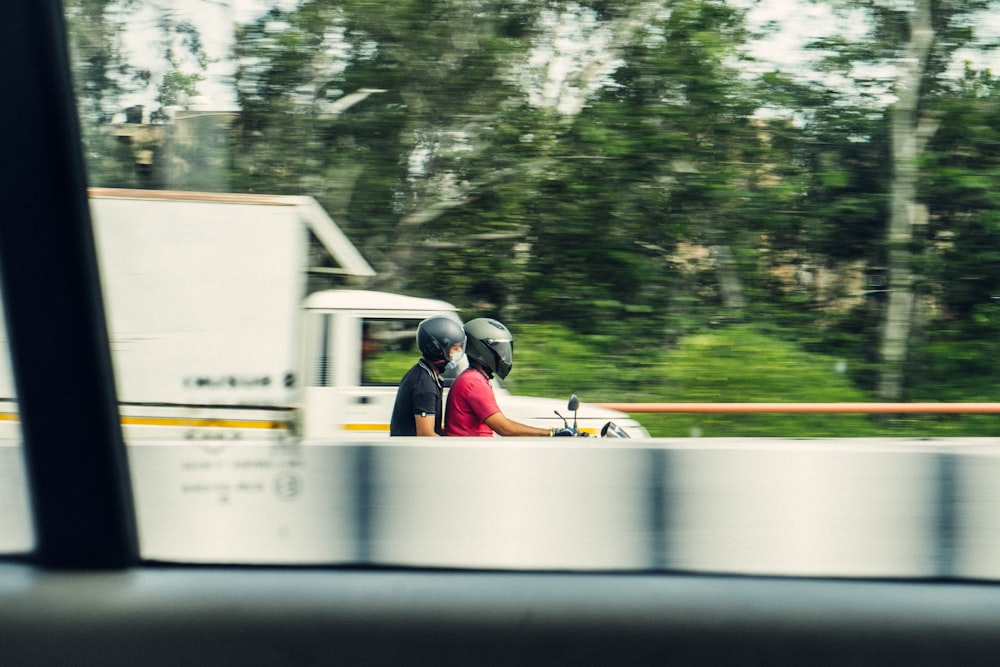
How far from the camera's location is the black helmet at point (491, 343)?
3131 millimetres

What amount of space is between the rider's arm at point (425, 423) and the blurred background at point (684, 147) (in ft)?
3.24

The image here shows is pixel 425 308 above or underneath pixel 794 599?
above

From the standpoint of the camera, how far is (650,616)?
2.60 m

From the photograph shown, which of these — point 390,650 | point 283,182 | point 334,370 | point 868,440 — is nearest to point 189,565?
point 390,650

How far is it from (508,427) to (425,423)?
342mm

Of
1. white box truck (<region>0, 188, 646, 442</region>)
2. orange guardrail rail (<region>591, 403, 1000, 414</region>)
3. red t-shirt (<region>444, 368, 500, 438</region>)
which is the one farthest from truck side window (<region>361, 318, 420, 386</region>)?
orange guardrail rail (<region>591, 403, 1000, 414</region>)

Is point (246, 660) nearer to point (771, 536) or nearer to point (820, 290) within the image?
point (771, 536)

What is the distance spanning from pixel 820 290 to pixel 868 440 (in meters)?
0.42

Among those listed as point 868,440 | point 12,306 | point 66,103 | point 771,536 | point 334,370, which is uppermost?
point 66,103

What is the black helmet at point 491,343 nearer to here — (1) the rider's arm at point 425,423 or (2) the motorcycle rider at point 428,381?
(2) the motorcycle rider at point 428,381

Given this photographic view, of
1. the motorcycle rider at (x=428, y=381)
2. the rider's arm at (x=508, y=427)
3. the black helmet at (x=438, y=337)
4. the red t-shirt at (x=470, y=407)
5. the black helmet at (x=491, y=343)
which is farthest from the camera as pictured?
the red t-shirt at (x=470, y=407)

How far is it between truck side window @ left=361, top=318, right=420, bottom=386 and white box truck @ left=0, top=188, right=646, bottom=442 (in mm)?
887

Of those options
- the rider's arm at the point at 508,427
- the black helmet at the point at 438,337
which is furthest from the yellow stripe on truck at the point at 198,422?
the rider's arm at the point at 508,427

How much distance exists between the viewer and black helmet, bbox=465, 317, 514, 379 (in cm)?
313
